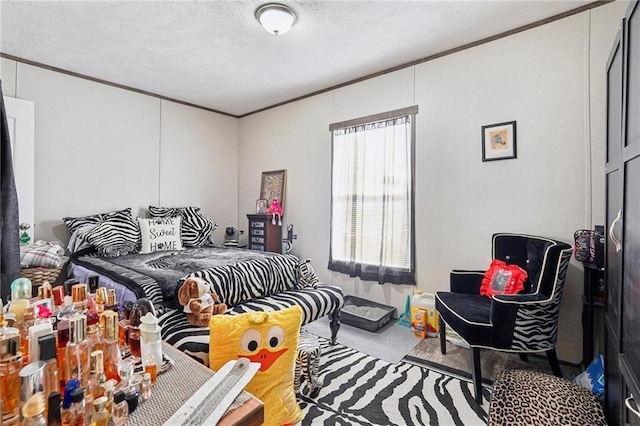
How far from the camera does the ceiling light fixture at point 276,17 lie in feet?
6.92

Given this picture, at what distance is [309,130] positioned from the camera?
384 cm

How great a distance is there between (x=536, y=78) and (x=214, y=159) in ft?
12.5

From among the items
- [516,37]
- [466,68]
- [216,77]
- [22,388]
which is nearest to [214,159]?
[216,77]

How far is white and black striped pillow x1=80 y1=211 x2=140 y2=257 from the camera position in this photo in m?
2.91

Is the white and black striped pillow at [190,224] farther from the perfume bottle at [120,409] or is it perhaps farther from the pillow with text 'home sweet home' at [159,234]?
the perfume bottle at [120,409]

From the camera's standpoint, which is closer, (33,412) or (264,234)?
(33,412)

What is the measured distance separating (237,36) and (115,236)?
2188 mm

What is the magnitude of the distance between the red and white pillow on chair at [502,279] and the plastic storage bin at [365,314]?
0.95m

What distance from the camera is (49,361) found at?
720 mm

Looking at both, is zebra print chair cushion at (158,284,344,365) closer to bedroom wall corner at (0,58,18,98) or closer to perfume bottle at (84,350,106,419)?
perfume bottle at (84,350,106,419)

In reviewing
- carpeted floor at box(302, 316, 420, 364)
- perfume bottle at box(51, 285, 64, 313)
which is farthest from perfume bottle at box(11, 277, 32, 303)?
carpeted floor at box(302, 316, 420, 364)

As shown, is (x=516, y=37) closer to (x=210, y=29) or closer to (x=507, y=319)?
(x=507, y=319)

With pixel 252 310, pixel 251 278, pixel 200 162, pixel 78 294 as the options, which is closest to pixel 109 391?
pixel 78 294

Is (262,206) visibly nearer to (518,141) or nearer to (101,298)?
(518,141)
